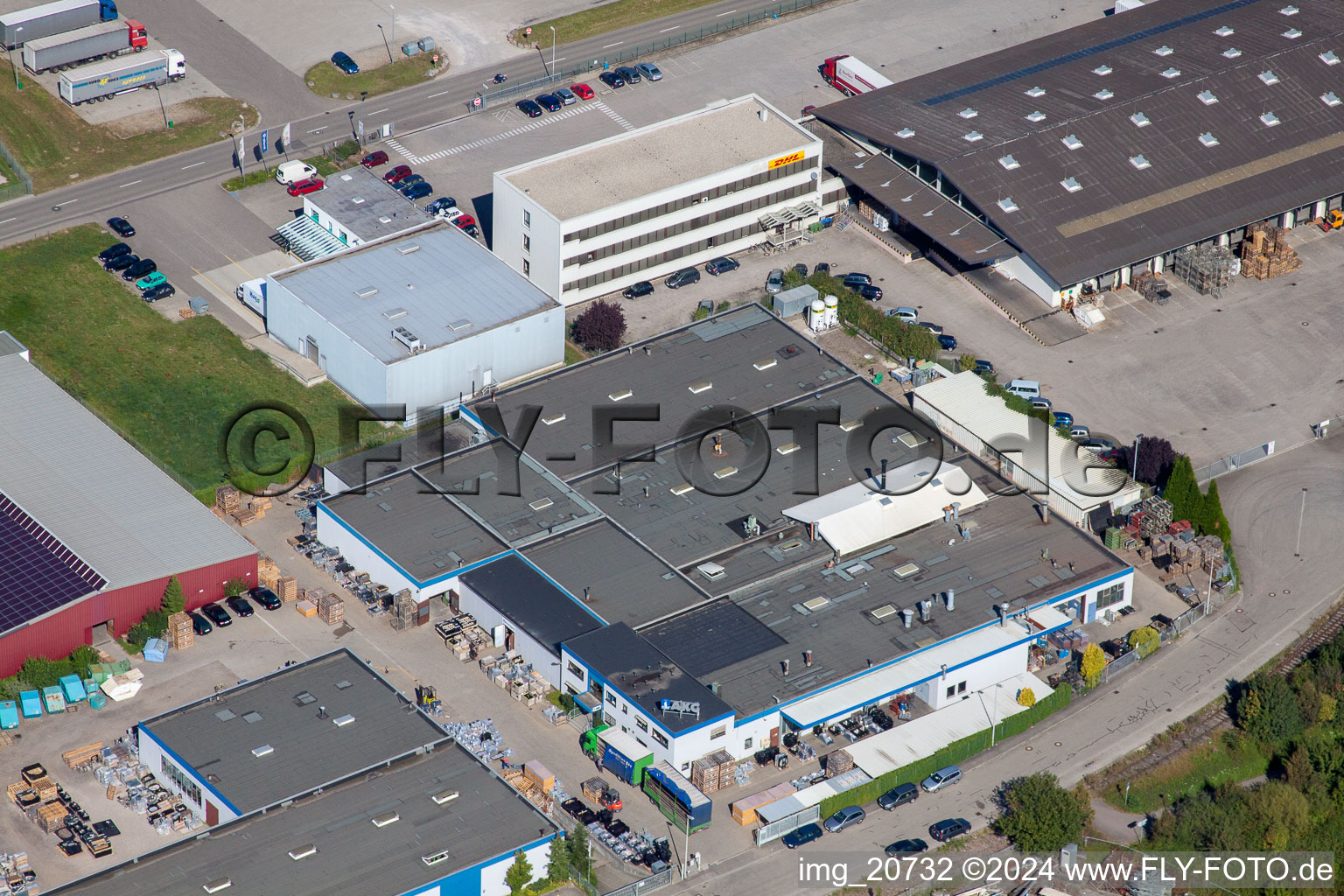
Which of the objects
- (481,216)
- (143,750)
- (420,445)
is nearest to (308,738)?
(143,750)

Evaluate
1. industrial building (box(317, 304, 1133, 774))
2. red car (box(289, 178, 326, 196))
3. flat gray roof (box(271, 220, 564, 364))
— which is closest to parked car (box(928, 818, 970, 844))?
industrial building (box(317, 304, 1133, 774))

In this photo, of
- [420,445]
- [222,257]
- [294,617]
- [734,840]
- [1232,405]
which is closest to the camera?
[734,840]

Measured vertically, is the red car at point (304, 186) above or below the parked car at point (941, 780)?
above

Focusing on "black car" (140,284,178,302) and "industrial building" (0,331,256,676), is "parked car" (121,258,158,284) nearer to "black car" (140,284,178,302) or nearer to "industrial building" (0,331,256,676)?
"black car" (140,284,178,302)

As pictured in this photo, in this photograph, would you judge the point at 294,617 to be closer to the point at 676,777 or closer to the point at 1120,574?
the point at 676,777

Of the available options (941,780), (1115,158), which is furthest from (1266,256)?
(941,780)

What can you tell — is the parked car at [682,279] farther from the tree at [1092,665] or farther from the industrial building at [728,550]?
the tree at [1092,665]

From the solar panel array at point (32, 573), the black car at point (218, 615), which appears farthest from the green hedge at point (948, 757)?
the solar panel array at point (32, 573)
